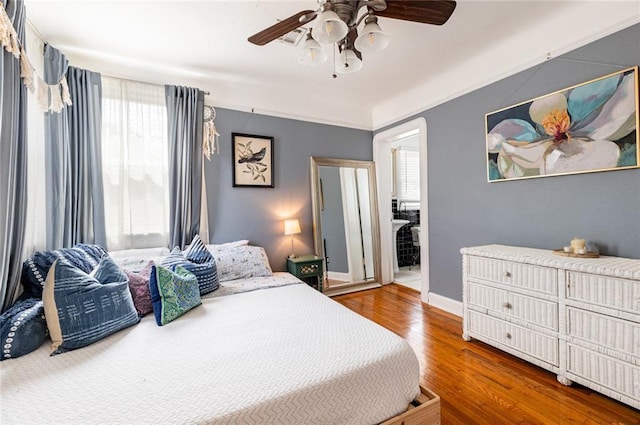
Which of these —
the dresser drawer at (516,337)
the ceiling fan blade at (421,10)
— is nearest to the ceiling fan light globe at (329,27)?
the ceiling fan blade at (421,10)

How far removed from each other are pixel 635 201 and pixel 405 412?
2.04 m

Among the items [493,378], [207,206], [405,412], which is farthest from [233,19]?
[493,378]

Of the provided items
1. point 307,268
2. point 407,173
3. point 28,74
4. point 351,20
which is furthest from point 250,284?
point 407,173

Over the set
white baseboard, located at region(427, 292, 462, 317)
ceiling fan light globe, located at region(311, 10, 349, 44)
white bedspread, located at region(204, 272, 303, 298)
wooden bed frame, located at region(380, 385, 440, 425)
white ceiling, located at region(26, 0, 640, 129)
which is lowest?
white baseboard, located at region(427, 292, 462, 317)

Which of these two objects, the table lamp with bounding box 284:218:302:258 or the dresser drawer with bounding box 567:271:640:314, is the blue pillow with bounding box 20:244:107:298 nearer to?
the table lamp with bounding box 284:218:302:258

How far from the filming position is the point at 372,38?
4.60ft

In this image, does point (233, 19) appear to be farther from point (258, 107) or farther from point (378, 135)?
point (378, 135)

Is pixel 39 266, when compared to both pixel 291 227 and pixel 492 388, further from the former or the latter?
pixel 492 388

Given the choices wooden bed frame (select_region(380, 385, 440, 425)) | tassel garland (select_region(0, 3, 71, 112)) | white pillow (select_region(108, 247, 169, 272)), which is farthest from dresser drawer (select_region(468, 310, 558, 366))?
tassel garland (select_region(0, 3, 71, 112))

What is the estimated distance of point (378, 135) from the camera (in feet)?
13.3

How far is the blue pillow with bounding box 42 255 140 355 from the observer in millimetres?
1360

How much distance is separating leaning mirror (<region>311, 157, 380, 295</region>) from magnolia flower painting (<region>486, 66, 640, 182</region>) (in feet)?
5.68

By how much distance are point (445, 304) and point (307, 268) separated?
1.63 meters

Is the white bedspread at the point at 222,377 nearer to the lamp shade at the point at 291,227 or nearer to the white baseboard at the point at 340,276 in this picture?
the lamp shade at the point at 291,227
